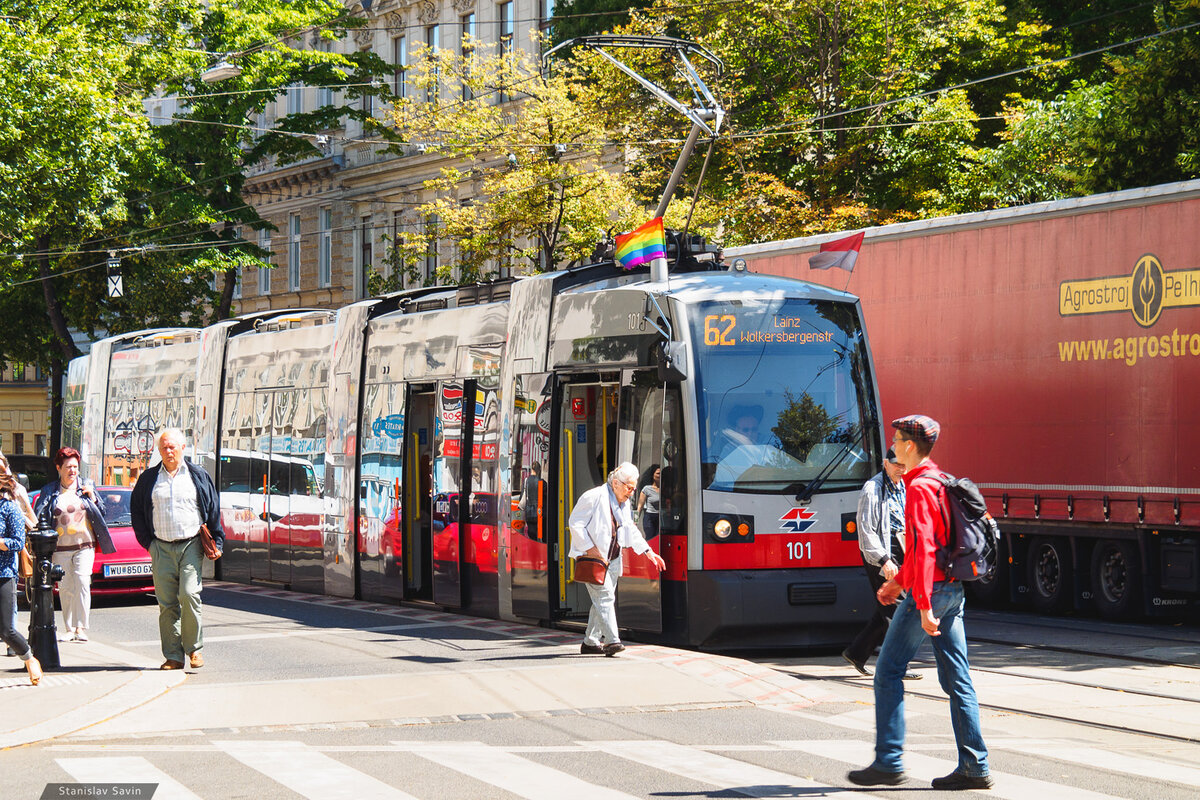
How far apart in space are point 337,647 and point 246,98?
27895 mm

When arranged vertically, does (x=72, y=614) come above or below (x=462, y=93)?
below

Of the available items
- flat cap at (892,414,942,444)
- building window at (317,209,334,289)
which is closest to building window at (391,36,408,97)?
building window at (317,209,334,289)

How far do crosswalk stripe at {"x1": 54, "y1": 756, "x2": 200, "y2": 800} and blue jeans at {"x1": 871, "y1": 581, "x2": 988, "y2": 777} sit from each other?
315 cm

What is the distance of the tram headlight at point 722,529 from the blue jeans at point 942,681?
518 cm

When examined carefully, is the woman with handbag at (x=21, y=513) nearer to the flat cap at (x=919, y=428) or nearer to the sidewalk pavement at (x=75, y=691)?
the sidewalk pavement at (x=75, y=691)

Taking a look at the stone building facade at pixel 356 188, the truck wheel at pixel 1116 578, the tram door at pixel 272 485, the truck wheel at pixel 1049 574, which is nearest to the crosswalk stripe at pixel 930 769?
the truck wheel at pixel 1116 578

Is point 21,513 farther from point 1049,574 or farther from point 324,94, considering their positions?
point 324,94

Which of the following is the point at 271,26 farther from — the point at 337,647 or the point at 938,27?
the point at 337,647

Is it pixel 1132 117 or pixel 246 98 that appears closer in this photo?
pixel 1132 117

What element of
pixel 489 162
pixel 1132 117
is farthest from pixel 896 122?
pixel 489 162

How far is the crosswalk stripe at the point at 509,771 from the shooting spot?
7.58 metres

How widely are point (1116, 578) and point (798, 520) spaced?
5.77 metres

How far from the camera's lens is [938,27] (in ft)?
107

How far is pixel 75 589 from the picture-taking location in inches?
572
